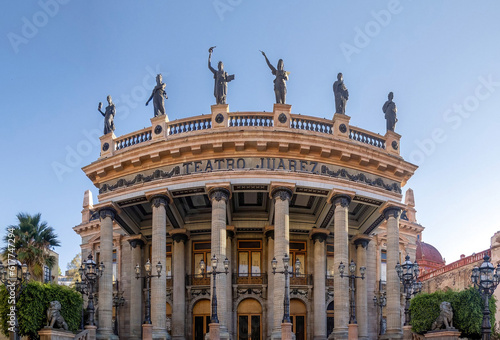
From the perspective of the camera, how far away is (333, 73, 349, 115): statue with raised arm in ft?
114

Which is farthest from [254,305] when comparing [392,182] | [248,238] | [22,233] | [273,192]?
[22,233]

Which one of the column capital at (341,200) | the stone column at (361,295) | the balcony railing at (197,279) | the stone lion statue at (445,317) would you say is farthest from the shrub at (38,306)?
the stone lion statue at (445,317)

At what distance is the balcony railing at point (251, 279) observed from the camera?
123ft

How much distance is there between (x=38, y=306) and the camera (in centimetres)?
2769

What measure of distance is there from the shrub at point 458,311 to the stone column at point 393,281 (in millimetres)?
2548

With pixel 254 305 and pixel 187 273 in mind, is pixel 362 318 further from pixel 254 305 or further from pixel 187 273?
pixel 187 273

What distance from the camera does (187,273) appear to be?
3812cm

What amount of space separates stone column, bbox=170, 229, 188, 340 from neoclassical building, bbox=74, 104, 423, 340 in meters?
0.06

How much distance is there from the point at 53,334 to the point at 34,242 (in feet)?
44.0

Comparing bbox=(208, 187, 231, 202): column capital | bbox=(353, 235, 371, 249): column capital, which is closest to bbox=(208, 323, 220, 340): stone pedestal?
bbox=(208, 187, 231, 202): column capital

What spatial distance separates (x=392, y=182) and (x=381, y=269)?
10.9 m

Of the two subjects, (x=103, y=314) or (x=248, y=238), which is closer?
(x=103, y=314)

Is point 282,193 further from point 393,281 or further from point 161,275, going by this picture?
point 393,281

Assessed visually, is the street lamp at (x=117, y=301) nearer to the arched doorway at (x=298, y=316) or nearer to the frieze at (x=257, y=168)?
the frieze at (x=257, y=168)
